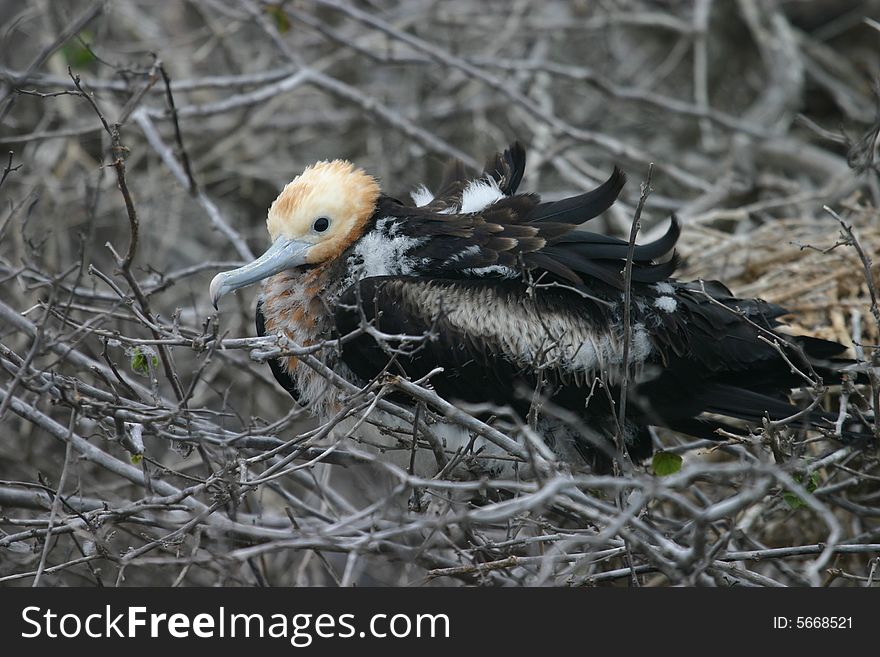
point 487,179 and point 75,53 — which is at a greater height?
point 75,53

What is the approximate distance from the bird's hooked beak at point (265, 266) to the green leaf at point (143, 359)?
0.24 meters

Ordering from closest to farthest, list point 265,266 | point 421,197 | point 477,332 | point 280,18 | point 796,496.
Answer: point 796,496, point 477,332, point 265,266, point 421,197, point 280,18

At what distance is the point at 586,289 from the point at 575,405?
1.04 ft

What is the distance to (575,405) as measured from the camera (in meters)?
2.75

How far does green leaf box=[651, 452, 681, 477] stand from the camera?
242 centimetres

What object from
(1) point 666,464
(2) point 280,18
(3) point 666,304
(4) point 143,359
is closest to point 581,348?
(3) point 666,304

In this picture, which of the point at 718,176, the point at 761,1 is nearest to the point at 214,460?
the point at 718,176

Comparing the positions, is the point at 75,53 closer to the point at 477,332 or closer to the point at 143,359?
the point at 143,359

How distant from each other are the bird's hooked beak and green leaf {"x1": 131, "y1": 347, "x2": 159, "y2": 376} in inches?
9.4

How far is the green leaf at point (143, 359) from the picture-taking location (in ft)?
7.45

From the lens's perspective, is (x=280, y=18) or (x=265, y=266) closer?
(x=265, y=266)

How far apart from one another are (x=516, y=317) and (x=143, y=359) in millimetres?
907

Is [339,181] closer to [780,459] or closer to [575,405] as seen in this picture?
[575,405]

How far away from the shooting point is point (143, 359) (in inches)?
94.3
